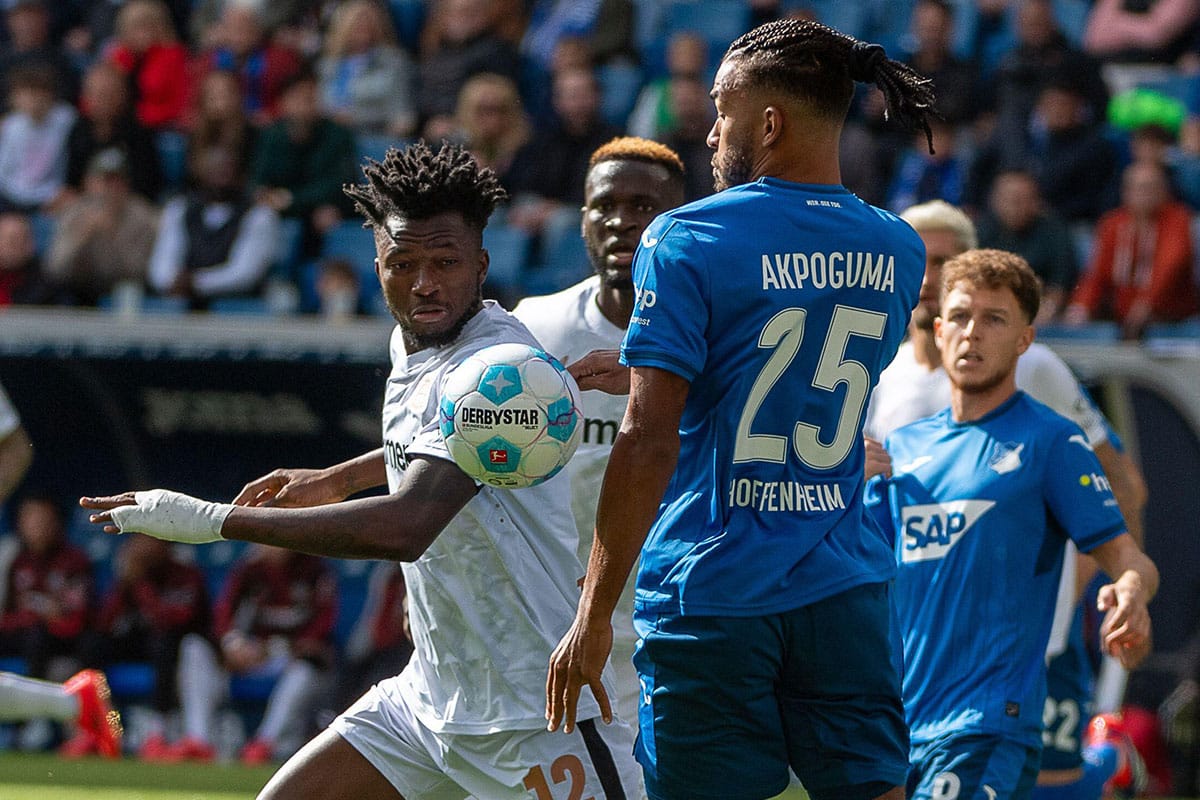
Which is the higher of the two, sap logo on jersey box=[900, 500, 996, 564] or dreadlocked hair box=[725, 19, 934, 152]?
dreadlocked hair box=[725, 19, 934, 152]

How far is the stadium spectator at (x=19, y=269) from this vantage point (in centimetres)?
1264

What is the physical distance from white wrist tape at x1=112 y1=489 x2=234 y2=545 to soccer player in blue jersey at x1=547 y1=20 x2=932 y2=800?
2.76ft

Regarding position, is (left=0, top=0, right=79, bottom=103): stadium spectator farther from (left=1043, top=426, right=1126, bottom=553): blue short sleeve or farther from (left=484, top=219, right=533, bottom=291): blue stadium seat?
(left=1043, top=426, right=1126, bottom=553): blue short sleeve

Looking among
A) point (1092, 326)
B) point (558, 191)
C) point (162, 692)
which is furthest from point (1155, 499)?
point (162, 692)

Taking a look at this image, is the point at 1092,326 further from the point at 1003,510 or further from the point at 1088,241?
the point at 1003,510

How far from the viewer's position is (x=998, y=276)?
5.29 meters

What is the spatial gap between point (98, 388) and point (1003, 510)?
8.29 metres

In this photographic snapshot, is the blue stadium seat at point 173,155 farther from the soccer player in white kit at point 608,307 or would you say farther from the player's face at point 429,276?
the player's face at point 429,276

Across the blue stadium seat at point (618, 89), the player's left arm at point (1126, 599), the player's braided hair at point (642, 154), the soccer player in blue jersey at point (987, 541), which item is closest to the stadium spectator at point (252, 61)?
the blue stadium seat at point (618, 89)

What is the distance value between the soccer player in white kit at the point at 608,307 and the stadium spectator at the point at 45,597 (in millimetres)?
7126

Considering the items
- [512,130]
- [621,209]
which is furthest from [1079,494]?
[512,130]

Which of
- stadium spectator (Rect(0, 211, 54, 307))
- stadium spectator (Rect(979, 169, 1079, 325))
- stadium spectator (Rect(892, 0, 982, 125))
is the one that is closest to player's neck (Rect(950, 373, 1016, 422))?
stadium spectator (Rect(979, 169, 1079, 325))

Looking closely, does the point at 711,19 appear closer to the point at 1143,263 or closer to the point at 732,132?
the point at 1143,263

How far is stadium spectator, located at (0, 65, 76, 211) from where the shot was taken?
14.0m
